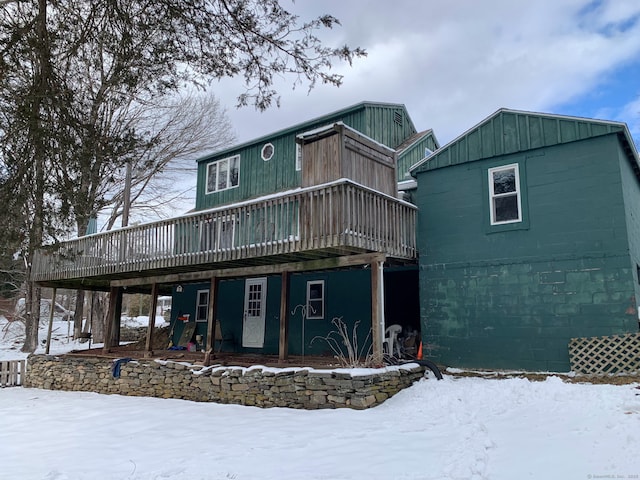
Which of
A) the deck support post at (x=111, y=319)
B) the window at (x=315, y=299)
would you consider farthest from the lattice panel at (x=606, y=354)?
the deck support post at (x=111, y=319)

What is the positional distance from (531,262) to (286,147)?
843cm

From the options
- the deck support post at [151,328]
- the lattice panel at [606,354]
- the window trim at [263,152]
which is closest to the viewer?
the lattice panel at [606,354]

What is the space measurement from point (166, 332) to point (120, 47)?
1491cm

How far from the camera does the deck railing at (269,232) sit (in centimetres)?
886

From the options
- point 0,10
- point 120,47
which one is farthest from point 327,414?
point 0,10

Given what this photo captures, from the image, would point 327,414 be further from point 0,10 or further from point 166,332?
point 166,332

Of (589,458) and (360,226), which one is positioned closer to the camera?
(589,458)

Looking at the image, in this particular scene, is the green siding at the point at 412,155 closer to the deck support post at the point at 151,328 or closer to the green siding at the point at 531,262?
the green siding at the point at 531,262

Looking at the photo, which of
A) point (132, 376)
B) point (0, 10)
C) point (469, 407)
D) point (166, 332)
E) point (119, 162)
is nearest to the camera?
point (0, 10)

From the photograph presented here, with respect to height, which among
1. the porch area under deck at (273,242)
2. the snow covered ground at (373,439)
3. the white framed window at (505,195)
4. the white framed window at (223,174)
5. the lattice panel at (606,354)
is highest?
the white framed window at (223,174)

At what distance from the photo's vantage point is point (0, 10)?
5.60 metres

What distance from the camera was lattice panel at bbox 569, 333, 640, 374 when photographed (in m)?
8.36

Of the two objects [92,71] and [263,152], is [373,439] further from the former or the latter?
[263,152]

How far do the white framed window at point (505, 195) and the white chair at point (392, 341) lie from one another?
335 cm
